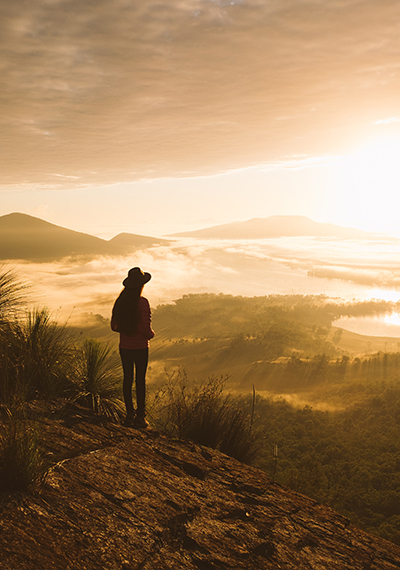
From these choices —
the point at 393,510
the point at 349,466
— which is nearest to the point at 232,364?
the point at 349,466

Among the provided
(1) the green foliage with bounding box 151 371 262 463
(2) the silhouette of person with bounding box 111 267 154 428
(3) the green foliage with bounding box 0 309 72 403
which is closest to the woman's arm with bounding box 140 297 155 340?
(2) the silhouette of person with bounding box 111 267 154 428

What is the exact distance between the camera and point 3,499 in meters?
2.57

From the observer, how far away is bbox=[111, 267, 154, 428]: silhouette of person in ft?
14.6

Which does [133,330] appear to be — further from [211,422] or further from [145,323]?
Answer: [211,422]

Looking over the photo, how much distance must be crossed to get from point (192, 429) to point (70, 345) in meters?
2.19

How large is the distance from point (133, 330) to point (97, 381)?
1.15 m

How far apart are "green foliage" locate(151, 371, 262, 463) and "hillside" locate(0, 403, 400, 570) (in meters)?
0.54

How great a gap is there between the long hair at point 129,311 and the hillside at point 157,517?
1085 mm

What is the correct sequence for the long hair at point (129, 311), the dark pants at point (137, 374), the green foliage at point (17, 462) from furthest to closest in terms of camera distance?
the dark pants at point (137, 374) < the long hair at point (129, 311) < the green foliage at point (17, 462)

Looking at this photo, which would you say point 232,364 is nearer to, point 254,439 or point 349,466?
point 349,466

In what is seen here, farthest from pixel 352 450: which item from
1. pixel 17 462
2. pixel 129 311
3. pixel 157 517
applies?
pixel 17 462

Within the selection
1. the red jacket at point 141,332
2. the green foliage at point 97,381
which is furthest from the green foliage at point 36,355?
the red jacket at point 141,332

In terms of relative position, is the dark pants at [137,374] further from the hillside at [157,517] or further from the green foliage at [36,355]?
the green foliage at [36,355]

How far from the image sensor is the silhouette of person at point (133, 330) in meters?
4.46
